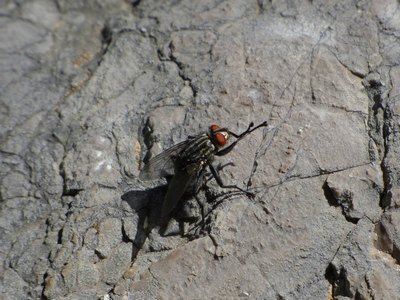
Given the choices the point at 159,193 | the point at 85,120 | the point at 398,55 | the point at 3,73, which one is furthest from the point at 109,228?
the point at 398,55

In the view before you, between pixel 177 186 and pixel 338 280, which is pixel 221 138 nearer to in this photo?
pixel 177 186

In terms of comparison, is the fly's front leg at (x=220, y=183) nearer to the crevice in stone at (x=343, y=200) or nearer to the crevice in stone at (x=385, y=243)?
the crevice in stone at (x=343, y=200)

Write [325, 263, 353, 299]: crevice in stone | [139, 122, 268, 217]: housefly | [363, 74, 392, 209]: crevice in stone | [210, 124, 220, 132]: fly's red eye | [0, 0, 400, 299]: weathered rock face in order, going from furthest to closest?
[210, 124, 220, 132]: fly's red eye, [139, 122, 268, 217]: housefly, [363, 74, 392, 209]: crevice in stone, [0, 0, 400, 299]: weathered rock face, [325, 263, 353, 299]: crevice in stone

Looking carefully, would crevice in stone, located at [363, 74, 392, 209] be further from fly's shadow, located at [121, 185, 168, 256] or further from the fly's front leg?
fly's shadow, located at [121, 185, 168, 256]

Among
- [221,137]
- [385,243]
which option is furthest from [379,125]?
[221,137]

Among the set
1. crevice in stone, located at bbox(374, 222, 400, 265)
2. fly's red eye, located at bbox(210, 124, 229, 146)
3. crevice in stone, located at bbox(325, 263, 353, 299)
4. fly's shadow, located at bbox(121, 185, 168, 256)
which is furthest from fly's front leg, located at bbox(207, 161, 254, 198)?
crevice in stone, located at bbox(374, 222, 400, 265)

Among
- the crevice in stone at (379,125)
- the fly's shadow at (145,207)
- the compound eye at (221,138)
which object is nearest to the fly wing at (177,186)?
the fly's shadow at (145,207)

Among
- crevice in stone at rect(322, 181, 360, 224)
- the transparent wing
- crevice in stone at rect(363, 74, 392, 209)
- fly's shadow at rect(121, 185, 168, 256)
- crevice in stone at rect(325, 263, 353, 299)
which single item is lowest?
fly's shadow at rect(121, 185, 168, 256)

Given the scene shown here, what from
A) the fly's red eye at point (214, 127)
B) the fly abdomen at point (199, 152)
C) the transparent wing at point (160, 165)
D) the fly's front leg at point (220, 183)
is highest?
the fly's red eye at point (214, 127)
